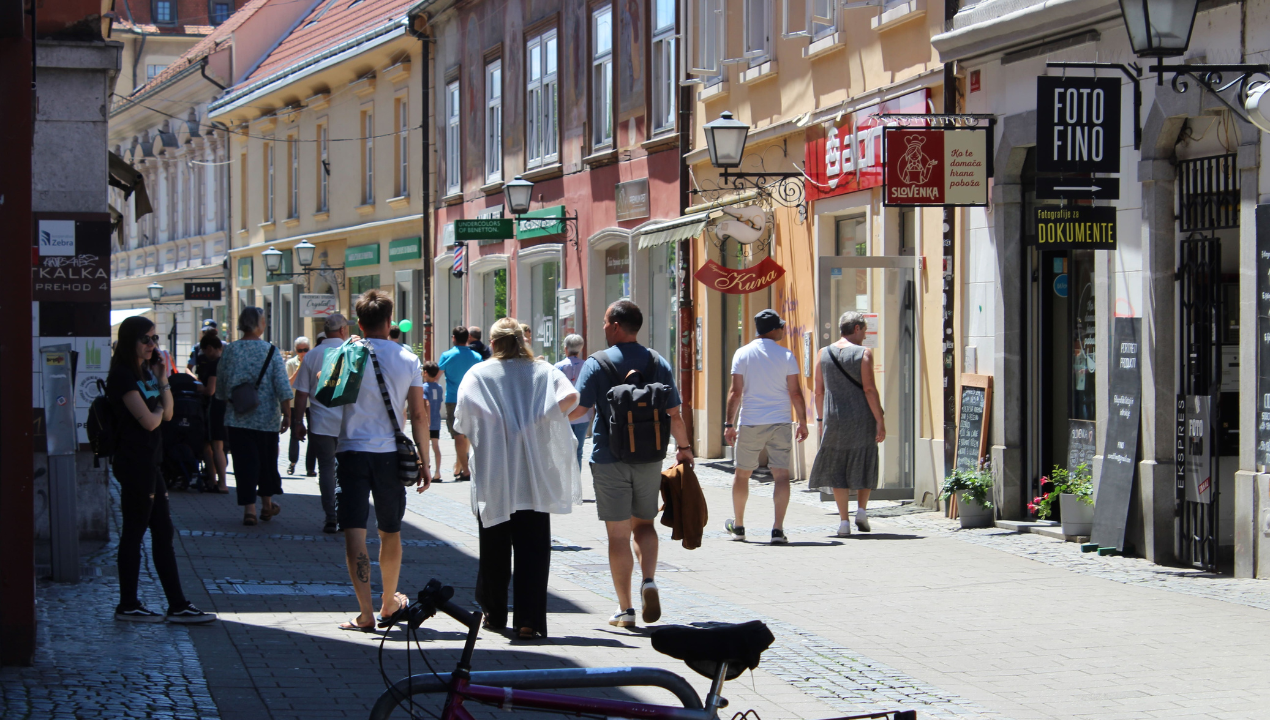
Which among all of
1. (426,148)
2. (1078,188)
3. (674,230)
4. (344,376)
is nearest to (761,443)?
(1078,188)

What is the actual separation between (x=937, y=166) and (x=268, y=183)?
93.9ft

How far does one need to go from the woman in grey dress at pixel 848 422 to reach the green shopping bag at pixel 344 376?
5.08 metres

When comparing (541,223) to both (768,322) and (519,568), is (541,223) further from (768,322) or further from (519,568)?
(519,568)

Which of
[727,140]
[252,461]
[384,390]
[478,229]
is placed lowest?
[252,461]

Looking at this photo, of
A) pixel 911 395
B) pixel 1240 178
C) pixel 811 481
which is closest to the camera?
pixel 1240 178

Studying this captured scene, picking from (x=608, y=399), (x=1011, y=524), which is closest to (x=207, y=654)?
(x=608, y=399)

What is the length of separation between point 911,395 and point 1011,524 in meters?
2.91

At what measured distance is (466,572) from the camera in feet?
34.3

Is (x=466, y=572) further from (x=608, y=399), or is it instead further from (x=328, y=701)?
(x=328, y=701)

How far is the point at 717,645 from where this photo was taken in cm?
377

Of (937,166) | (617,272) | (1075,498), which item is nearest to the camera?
(1075,498)

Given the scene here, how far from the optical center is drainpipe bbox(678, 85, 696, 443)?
66.7ft

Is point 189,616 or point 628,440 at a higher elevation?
point 628,440

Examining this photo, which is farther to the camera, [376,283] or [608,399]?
[376,283]
